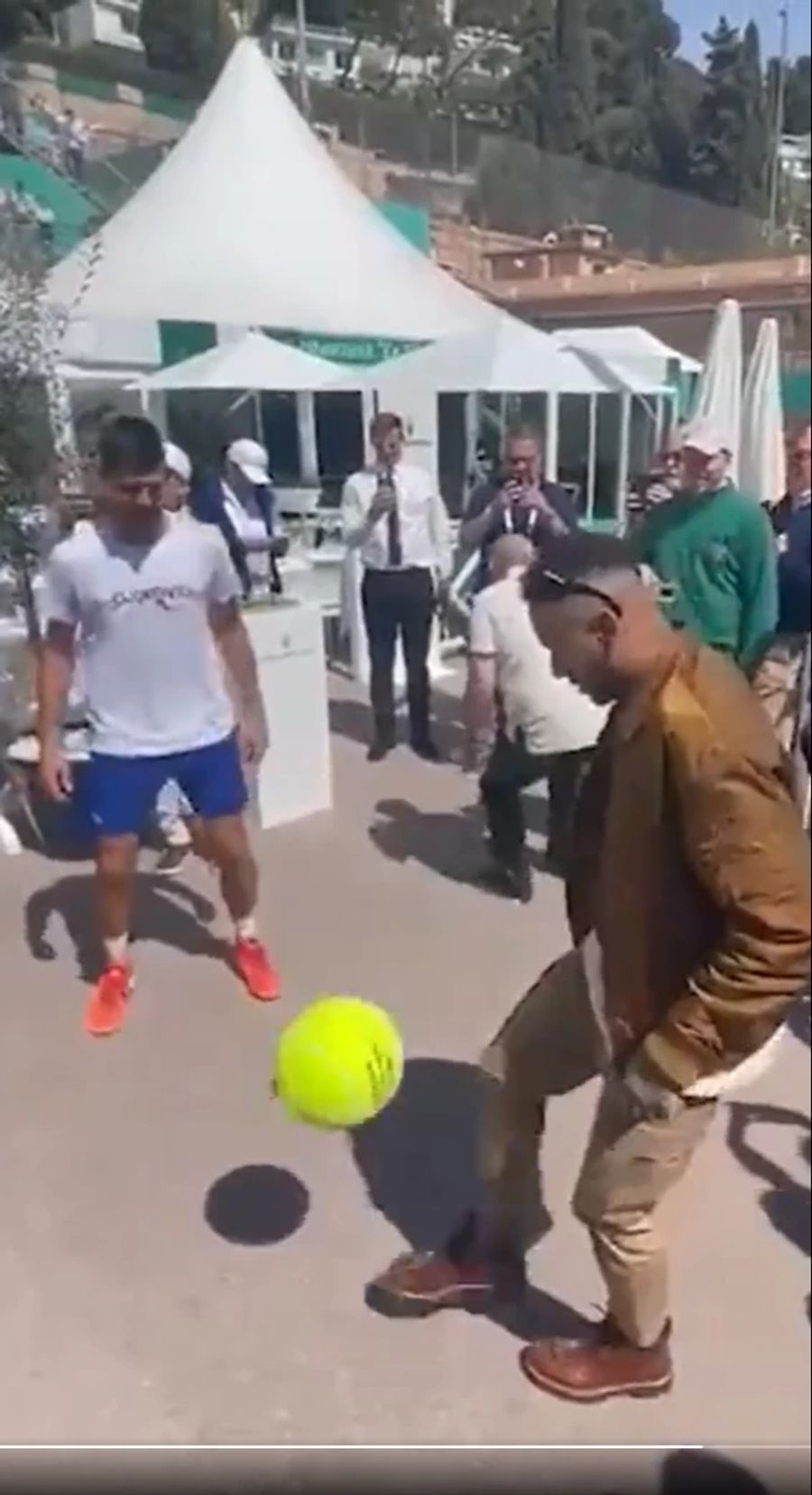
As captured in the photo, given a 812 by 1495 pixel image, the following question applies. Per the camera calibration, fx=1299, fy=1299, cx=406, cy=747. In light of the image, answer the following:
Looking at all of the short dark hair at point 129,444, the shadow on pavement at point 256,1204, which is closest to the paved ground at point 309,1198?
the shadow on pavement at point 256,1204

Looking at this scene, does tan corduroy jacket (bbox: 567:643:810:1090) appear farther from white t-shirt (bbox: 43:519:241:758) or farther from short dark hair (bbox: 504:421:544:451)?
white t-shirt (bbox: 43:519:241:758)

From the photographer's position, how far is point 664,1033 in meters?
1.22

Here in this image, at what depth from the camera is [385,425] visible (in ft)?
4.61

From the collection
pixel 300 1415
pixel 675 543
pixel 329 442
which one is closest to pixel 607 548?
pixel 675 543

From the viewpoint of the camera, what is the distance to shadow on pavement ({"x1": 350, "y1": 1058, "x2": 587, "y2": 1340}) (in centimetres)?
159

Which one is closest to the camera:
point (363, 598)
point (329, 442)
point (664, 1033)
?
point (664, 1033)

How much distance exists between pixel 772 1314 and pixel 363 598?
1.01m

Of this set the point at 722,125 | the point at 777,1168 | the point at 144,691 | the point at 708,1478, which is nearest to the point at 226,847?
the point at 144,691

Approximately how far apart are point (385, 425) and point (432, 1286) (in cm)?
98

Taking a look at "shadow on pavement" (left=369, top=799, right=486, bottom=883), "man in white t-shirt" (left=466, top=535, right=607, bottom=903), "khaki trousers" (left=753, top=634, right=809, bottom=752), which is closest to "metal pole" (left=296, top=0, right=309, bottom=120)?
"man in white t-shirt" (left=466, top=535, right=607, bottom=903)

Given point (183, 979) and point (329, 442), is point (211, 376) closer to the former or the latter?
point (329, 442)

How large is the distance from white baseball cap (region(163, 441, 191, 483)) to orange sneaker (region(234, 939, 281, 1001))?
1.96 ft

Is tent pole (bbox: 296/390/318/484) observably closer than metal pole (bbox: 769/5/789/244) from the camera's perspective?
No

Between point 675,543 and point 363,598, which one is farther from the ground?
point 675,543
